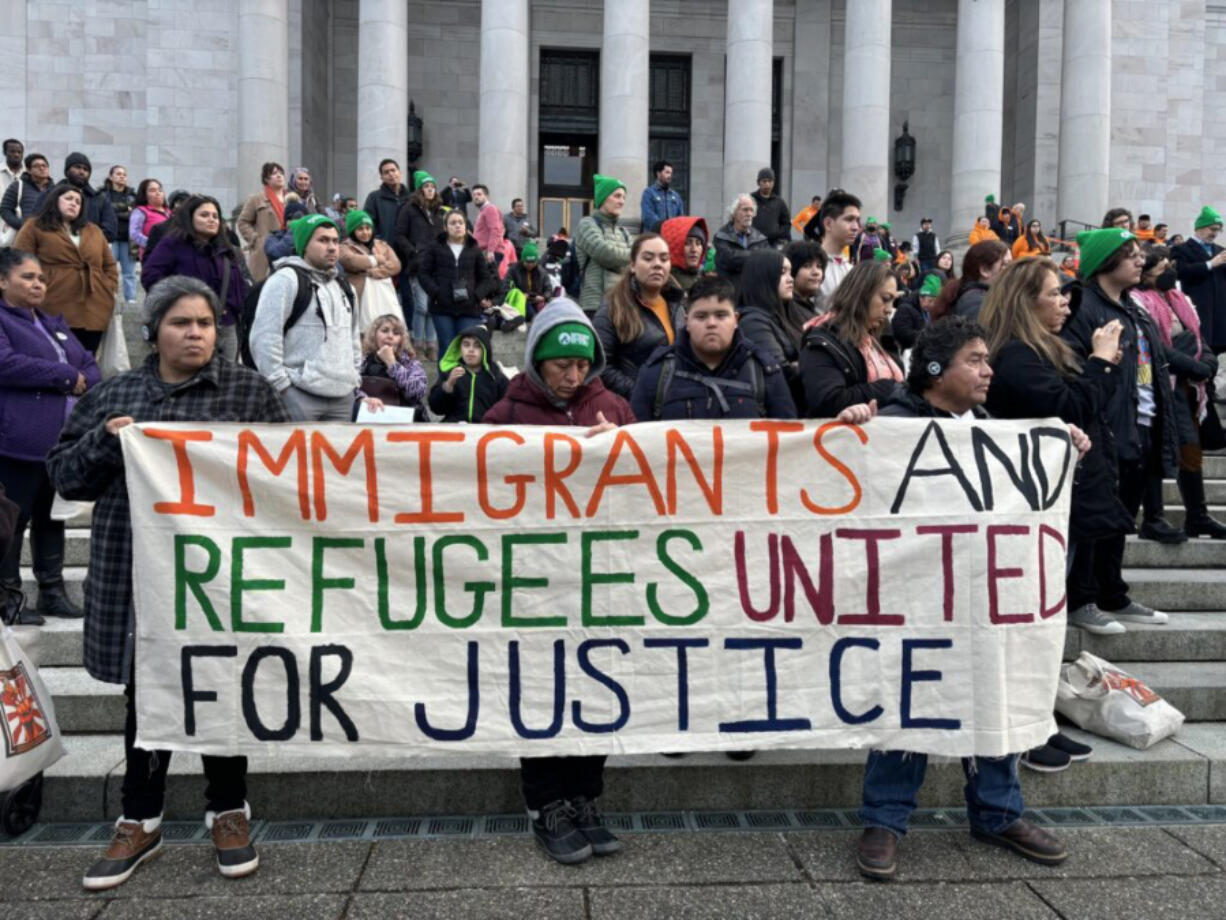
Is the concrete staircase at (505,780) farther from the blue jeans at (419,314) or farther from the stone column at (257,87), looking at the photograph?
the stone column at (257,87)

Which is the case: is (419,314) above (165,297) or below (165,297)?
above

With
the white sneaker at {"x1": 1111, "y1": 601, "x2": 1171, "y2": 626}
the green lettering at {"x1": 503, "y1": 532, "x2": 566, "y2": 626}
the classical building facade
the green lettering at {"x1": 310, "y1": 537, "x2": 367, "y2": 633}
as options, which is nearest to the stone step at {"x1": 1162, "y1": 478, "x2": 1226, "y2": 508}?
the white sneaker at {"x1": 1111, "y1": 601, "x2": 1171, "y2": 626}

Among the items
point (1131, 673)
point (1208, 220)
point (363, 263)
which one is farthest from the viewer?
point (1208, 220)

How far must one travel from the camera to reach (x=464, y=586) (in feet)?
13.2

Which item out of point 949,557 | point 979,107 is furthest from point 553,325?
point 979,107

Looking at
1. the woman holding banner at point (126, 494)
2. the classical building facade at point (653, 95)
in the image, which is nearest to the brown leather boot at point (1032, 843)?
the woman holding banner at point (126, 494)

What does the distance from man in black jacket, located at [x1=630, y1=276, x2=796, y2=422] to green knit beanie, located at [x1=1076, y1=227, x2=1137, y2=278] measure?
2.42m

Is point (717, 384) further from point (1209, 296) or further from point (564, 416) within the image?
point (1209, 296)

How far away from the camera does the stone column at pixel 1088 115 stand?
24.0 m

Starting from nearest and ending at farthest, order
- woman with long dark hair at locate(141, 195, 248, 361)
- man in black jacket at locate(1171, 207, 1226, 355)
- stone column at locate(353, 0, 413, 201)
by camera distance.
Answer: woman with long dark hair at locate(141, 195, 248, 361), man in black jacket at locate(1171, 207, 1226, 355), stone column at locate(353, 0, 413, 201)

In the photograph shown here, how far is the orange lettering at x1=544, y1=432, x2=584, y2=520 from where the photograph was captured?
160 inches

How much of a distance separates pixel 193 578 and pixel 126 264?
11.7m

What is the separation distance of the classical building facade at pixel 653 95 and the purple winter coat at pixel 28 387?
16.4m

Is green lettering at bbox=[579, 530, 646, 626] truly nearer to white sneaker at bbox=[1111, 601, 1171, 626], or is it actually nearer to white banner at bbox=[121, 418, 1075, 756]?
white banner at bbox=[121, 418, 1075, 756]
